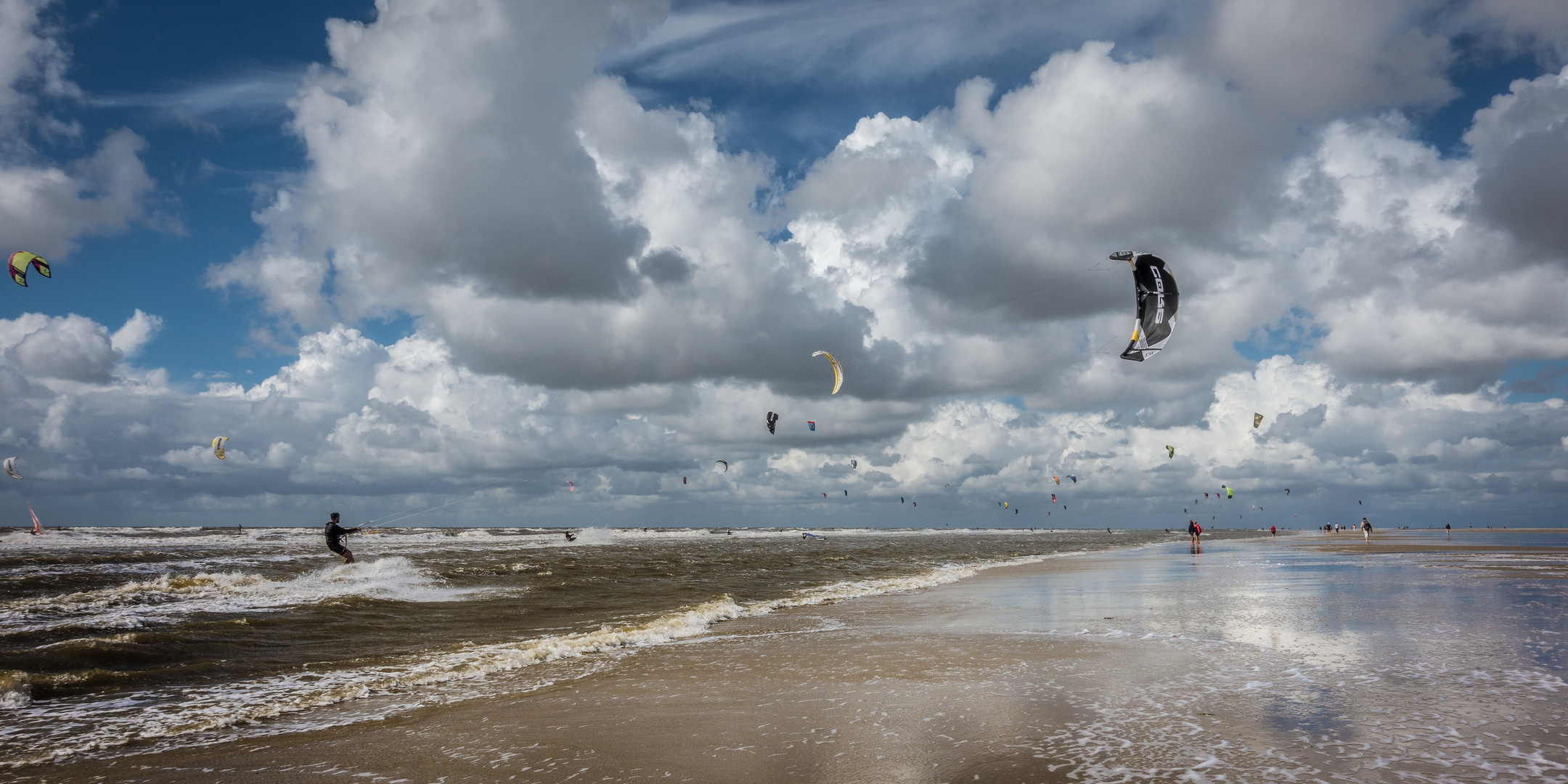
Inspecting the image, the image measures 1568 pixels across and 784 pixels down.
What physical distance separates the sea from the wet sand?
843mm

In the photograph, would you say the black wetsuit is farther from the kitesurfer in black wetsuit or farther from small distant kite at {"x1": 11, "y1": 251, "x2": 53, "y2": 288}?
small distant kite at {"x1": 11, "y1": 251, "x2": 53, "y2": 288}

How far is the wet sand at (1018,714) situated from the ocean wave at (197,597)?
1007 centimetres

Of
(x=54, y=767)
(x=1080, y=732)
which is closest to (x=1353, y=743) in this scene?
(x=1080, y=732)

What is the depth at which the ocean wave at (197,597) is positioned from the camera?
13.8 meters

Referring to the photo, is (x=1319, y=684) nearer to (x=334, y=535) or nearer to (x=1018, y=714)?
(x=1018, y=714)

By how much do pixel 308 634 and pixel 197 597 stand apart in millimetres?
7772

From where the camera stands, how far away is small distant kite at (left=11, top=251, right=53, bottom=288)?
27781 millimetres

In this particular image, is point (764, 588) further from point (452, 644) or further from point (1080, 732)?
point (1080, 732)

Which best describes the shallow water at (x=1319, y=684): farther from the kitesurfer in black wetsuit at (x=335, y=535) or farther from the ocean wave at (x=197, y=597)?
the kitesurfer in black wetsuit at (x=335, y=535)

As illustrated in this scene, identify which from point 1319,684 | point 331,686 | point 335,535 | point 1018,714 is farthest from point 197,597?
point 1319,684

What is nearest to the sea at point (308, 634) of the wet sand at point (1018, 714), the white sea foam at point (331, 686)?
the white sea foam at point (331, 686)

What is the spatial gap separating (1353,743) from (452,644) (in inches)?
426

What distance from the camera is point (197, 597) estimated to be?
1758 centimetres

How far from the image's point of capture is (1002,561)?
112 feet
